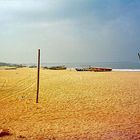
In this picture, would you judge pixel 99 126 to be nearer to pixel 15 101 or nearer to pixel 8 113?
pixel 8 113

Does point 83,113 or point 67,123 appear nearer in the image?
point 67,123

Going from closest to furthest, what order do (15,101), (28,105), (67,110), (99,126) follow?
(99,126)
(67,110)
(28,105)
(15,101)

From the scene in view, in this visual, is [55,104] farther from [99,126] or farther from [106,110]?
[99,126]

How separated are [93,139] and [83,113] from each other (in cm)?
332

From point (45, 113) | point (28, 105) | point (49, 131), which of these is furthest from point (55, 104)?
point (49, 131)

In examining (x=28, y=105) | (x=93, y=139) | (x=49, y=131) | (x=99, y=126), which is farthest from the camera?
(x=28, y=105)

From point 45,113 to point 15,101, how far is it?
3.08 meters

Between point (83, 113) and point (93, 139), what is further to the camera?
point (83, 113)

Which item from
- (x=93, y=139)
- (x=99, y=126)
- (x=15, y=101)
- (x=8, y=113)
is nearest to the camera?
(x=93, y=139)

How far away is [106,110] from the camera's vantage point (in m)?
11.2

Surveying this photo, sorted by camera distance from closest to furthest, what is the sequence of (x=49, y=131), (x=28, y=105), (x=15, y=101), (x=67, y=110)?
1. (x=49, y=131)
2. (x=67, y=110)
3. (x=28, y=105)
4. (x=15, y=101)

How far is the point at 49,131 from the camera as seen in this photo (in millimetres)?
7918

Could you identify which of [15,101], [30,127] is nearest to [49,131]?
[30,127]

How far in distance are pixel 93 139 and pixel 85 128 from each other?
1.07 meters
